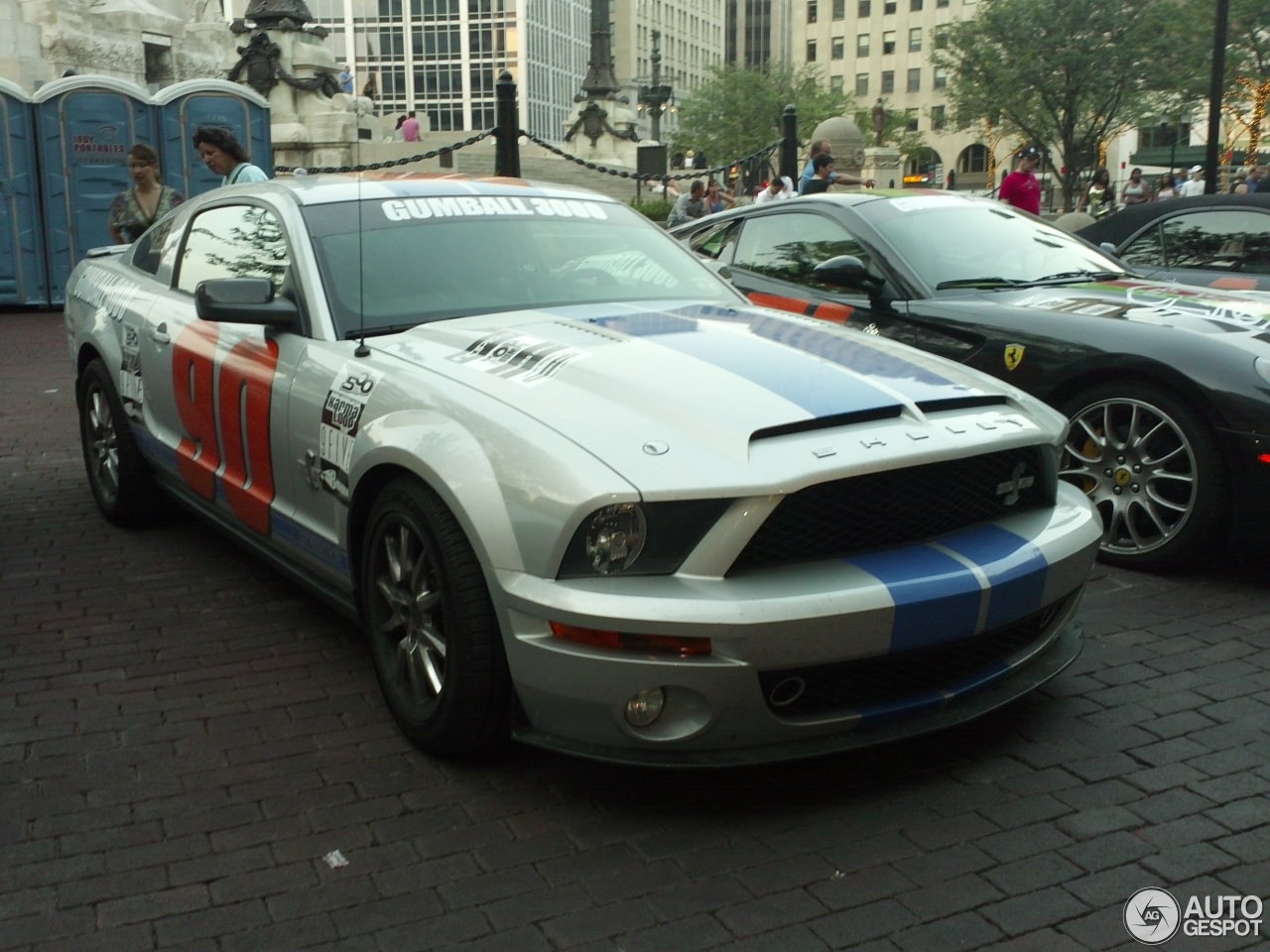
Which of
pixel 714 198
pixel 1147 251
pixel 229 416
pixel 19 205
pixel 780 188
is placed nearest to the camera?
pixel 229 416

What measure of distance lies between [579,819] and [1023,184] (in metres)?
10.9

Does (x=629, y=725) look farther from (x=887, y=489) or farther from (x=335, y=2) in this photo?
(x=335, y=2)

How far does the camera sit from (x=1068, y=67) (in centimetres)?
4534

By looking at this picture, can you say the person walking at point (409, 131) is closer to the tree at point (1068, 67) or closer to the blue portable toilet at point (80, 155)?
the tree at point (1068, 67)

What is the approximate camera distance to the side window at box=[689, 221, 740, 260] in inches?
297

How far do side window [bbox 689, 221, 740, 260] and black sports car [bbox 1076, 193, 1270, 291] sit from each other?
6.90 ft

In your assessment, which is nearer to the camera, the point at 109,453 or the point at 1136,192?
the point at 109,453

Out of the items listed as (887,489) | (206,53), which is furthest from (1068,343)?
(206,53)

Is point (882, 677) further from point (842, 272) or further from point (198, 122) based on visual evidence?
point (198, 122)

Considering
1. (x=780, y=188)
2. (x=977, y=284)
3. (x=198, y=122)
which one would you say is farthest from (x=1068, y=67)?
(x=977, y=284)

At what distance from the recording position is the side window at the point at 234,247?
4.79m

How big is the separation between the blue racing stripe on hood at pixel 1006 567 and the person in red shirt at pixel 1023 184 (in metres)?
9.96

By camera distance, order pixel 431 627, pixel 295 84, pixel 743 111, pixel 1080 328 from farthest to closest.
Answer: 1. pixel 743 111
2. pixel 295 84
3. pixel 1080 328
4. pixel 431 627

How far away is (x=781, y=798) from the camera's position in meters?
3.41
